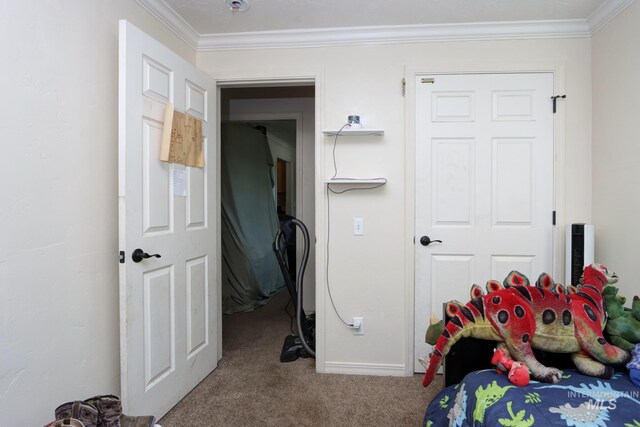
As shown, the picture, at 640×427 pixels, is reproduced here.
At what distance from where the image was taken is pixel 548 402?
109cm

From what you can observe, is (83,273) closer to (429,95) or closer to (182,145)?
(182,145)

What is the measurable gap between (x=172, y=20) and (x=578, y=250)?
2.99 metres

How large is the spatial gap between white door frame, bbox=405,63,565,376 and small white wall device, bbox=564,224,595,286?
7 centimetres

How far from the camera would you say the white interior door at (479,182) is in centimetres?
232

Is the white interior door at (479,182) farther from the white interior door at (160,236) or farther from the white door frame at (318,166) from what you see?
the white interior door at (160,236)

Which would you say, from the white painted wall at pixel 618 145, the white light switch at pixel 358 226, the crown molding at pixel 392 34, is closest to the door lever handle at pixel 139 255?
the white light switch at pixel 358 226

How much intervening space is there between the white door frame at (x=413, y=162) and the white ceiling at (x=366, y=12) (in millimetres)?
298

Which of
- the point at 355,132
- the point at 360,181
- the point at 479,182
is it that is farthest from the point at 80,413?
the point at 479,182

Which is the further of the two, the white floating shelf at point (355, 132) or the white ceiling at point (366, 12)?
the white floating shelf at point (355, 132)

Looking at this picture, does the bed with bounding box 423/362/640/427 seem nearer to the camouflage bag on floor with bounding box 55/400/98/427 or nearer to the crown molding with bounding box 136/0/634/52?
the camouflage bag on floor with bounding box 55/400/98/427

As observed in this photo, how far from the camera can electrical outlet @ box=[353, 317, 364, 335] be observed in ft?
8.01

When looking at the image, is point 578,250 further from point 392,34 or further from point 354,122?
point 392,34

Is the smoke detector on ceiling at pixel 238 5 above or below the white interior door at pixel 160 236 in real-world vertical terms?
above
